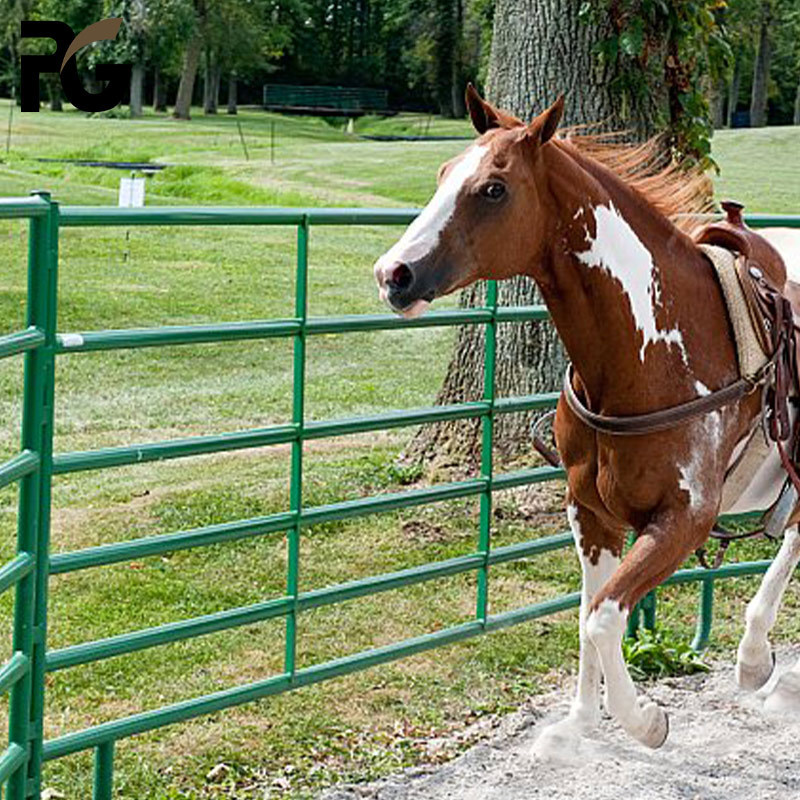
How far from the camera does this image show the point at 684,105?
28.0 ft

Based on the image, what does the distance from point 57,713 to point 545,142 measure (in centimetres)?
277

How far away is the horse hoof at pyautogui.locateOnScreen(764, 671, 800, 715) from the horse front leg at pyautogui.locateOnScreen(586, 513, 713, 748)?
3.56ft

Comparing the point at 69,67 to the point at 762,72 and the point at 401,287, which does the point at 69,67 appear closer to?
the point at 762,72

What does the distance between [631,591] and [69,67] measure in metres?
60.0

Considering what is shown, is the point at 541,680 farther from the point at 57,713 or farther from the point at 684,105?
the point at 684,105

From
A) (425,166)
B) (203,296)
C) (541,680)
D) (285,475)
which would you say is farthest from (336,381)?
(425,166)

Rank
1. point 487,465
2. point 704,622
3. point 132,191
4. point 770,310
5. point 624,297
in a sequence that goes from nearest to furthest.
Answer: point 624,297 < point 770,310 < point 487,465 < point 704,622 < point 132,191

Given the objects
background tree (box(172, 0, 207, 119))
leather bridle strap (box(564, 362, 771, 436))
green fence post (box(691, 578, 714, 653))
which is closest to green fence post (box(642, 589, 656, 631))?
green fence post (box(691, 578, 714, 653))

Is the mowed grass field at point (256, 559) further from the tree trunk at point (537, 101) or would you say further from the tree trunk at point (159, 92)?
the tree trunk at point (159, 92)

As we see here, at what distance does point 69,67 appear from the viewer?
61.5 metres

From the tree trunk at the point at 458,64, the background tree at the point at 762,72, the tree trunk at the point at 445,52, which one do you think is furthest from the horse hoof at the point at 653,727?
the tree trunk at the point at 445,52

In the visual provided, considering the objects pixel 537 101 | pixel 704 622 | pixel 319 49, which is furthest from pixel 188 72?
pixel 704 622

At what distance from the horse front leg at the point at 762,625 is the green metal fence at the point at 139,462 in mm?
881

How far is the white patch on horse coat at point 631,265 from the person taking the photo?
14.8ft
